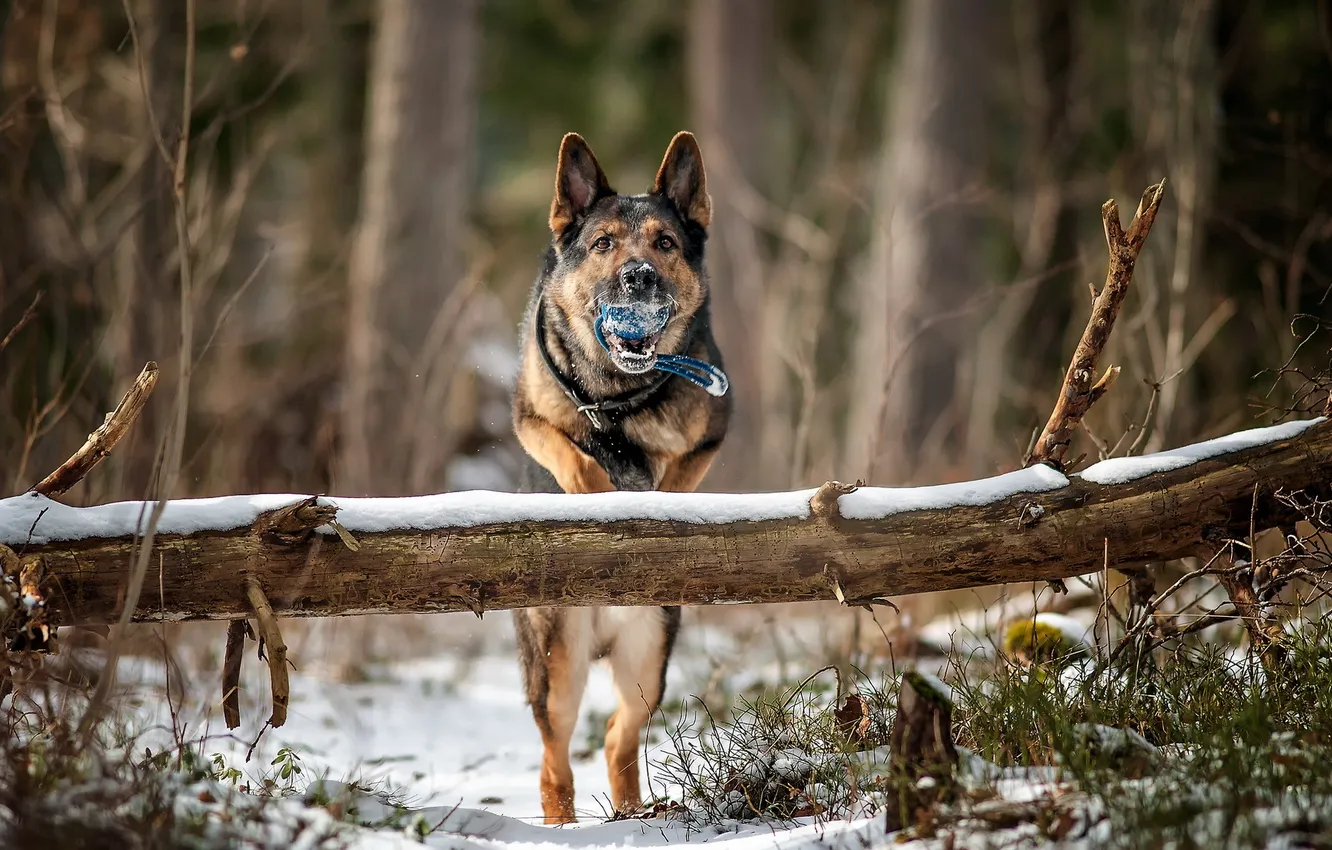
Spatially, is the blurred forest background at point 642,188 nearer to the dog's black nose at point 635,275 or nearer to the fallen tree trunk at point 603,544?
the fallen tree trunk at point 603,544

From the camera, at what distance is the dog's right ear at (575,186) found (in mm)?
5398

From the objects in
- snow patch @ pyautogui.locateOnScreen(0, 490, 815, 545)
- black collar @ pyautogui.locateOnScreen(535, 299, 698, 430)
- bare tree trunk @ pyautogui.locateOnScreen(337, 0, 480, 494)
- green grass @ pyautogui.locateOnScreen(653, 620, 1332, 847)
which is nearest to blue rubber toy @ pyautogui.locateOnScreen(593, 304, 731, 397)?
black collar @ pyautogui.locateOnScreen(535, 299, 698, 430)

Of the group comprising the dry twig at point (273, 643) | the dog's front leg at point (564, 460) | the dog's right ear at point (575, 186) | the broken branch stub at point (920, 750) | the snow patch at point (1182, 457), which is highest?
the dog's right ear at point (575, 186)

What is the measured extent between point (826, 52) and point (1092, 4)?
5.80 metres

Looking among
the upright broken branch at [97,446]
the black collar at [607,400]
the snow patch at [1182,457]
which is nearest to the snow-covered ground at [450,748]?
the upright broken branch at [97,446]

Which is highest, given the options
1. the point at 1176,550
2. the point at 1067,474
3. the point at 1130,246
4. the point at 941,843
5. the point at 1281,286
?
the point at 1281,286

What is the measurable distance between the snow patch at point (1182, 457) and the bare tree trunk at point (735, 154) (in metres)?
8.91

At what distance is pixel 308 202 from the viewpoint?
17812 millimetres

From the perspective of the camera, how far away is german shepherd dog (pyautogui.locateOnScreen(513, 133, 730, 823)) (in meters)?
5.00

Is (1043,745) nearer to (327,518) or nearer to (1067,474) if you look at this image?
(1067,474)

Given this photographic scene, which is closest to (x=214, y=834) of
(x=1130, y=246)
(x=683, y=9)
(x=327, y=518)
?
(x=327, y=518)

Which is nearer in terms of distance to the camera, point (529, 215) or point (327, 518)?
point (327, 518)

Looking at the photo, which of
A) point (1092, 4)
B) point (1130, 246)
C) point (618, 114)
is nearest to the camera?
point (1130, 246)

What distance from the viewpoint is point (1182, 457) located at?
3875 millimetres
